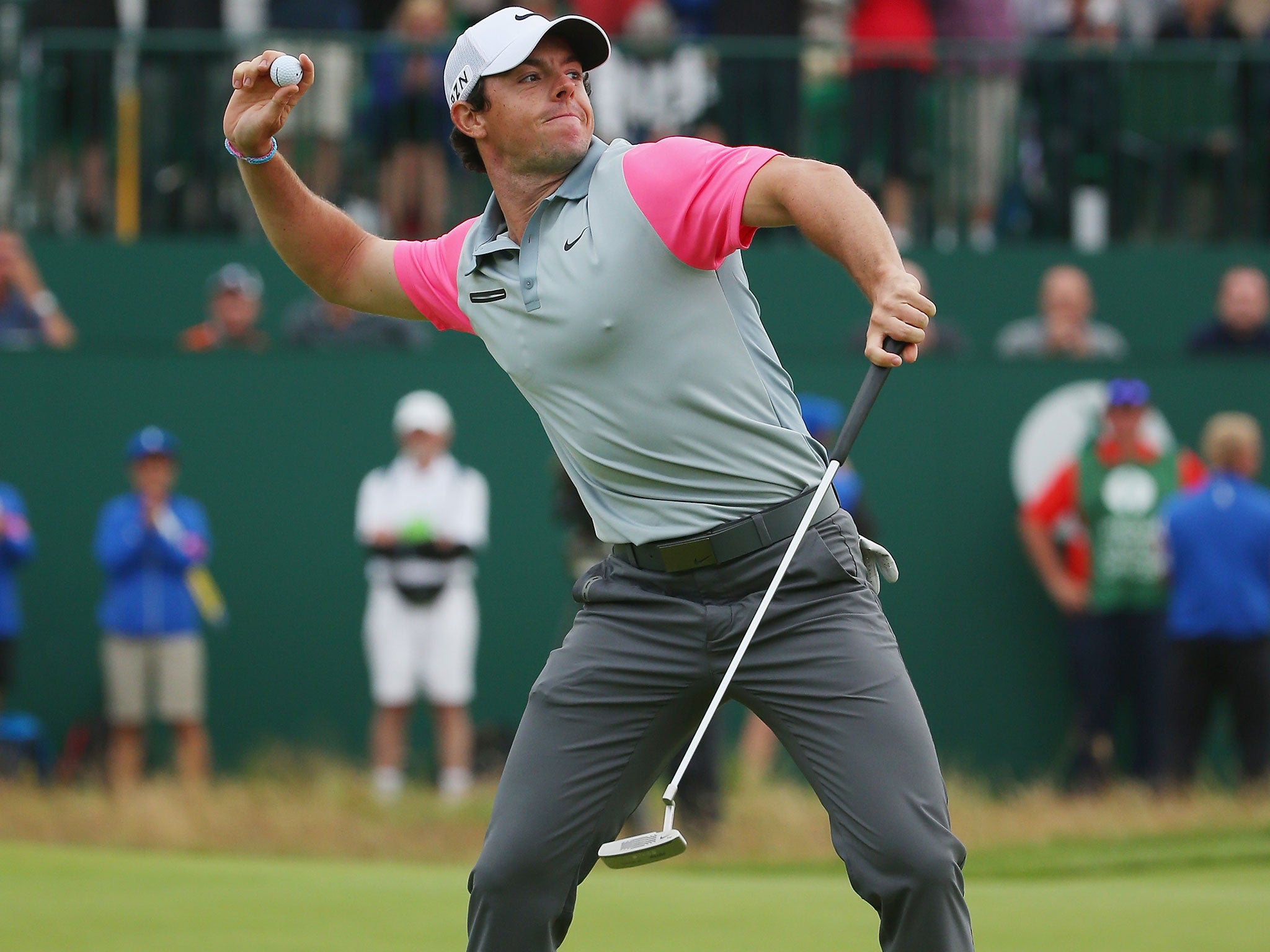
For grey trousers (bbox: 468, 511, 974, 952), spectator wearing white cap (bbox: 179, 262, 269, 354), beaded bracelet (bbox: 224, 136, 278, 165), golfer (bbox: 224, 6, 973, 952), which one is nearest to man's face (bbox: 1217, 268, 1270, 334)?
spectator wearing white cap (bbox: 179, 262, 269, 354)

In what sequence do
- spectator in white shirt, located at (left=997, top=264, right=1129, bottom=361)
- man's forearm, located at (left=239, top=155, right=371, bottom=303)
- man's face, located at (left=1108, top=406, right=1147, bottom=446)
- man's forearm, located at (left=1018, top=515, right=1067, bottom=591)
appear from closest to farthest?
man's forearm, located at (left=239, top=155, right=371, bottom=303)
man's face, located at (left=1108, top=406, right=1147, bottom=446)
man's forearm, located at (left=1018, top=515, right=1067, bottom=591)
spectator in white shirt, located at (left=997, top=264, right=1129, bottom=361)

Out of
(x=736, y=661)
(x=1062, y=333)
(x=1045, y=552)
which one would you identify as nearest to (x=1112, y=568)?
(x=1045, y=552)

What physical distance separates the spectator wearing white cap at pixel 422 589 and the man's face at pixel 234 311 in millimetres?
1565

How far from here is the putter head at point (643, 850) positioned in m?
4.23

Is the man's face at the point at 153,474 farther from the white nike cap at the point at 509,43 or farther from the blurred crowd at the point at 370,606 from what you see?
the white nike cap at the point at 509,43

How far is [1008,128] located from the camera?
1321 cm

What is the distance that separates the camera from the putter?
4.20 m

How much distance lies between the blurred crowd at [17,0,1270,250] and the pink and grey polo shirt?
28.1ft

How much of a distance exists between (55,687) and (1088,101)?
26.4ft

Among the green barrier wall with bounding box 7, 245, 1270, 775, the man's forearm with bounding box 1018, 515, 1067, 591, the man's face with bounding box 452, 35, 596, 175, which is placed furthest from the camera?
the green barrier wall with bounding box 7, 245, 1270, 775

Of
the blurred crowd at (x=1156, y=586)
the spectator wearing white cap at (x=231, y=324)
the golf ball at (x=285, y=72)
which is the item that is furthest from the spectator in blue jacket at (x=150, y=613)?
the golf ball at (x=285, y=72)

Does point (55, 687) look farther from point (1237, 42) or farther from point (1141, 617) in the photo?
point (1237, 42)

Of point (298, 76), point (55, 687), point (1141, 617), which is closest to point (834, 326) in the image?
point (1141, 617)

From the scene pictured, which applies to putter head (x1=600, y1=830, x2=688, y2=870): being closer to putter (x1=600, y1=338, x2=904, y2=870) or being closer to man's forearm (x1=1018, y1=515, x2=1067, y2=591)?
putter (x1=600, y1=338, x2=904, y2=870)
